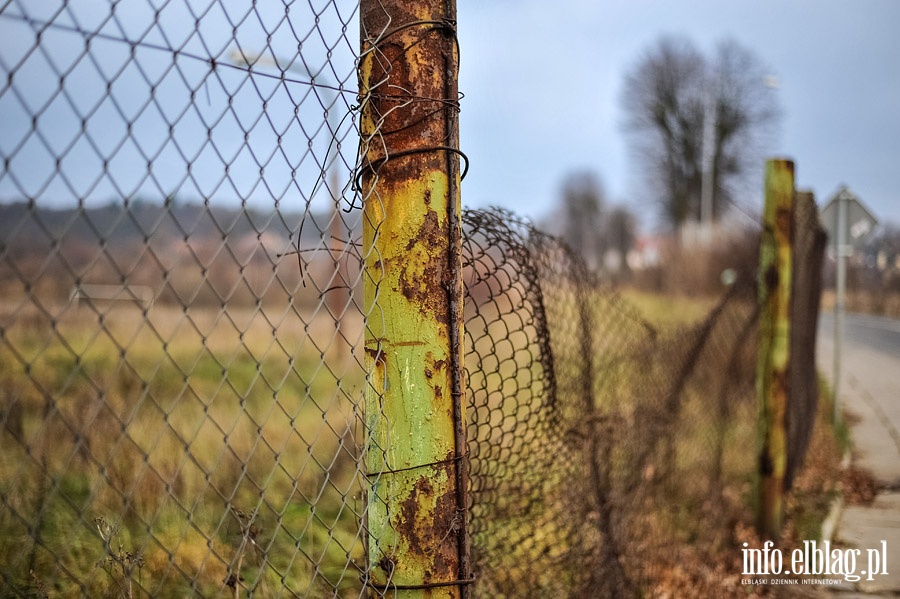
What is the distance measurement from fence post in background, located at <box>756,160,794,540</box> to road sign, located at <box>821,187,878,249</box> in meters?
5.27

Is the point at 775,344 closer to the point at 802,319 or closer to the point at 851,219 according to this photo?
the point at 802,319

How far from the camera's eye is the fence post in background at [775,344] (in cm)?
470

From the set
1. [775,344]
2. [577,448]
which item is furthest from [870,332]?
[577,448]

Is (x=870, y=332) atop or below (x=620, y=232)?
below

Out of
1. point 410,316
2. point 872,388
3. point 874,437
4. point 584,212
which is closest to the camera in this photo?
point 410,316

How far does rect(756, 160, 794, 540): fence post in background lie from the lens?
4.70 meters

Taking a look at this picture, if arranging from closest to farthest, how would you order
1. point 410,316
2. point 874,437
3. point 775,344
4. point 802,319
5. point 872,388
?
1. point 410,316
2. point 775,344
3. point 802,319
4. point 874,437
5. point 872,388

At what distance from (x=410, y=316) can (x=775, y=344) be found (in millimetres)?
3877

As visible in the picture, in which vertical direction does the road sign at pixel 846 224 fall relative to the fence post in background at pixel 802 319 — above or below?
above

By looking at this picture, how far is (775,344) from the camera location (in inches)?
190

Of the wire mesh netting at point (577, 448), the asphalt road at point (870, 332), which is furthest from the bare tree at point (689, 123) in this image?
the wire mesh netting at point (577, 448)

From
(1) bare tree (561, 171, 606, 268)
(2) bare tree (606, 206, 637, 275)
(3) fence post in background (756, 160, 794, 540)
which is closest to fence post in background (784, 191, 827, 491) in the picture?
(3) fence post in background (756, 160, 794, 540)

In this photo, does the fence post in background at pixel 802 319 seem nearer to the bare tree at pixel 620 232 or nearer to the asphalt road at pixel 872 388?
the asphalt road at pixel 872 388

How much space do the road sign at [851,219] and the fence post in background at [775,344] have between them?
527 centimetres
